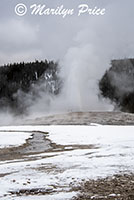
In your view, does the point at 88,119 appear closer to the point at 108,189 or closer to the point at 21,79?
the point at 108,189

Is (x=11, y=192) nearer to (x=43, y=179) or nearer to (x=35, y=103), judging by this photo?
(x=43, y=179)

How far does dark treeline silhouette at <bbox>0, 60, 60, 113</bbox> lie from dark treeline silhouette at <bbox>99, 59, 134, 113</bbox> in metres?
30.6

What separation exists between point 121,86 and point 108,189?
460 ft

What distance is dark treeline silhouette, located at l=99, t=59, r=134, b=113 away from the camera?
4901 inches

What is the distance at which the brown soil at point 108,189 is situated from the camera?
942 centimetres

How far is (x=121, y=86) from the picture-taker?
5807 inches

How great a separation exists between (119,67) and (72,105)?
69.0m

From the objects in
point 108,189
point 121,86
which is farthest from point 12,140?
point 121,86

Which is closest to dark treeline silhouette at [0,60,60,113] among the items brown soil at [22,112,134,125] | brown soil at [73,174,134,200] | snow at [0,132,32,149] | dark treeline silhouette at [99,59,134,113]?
dark treeline silhouette at [99,59,134,113]

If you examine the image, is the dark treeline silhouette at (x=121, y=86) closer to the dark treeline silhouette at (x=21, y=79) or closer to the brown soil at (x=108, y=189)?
the dark treeline silhouette at (x=21, y=79)

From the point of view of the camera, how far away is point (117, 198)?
923 centimetres

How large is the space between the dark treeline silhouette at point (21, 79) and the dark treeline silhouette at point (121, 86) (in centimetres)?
3063

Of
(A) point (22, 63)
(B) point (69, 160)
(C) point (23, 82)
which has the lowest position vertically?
(B) point (69, 160)

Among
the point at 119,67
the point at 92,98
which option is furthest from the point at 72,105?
the point at 119,67
